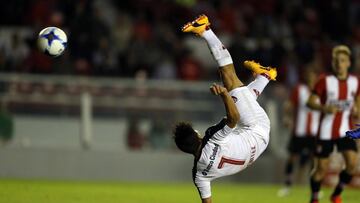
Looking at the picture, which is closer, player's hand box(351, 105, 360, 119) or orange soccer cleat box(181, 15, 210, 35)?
orange soccer cleat box(181, 15, 210, 35)

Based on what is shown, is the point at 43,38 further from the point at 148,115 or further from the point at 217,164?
the point at 148,115

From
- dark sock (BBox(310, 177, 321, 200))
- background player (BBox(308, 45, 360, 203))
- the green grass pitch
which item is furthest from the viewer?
the green grass pitch

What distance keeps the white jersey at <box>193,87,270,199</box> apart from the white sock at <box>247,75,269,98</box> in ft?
1.26

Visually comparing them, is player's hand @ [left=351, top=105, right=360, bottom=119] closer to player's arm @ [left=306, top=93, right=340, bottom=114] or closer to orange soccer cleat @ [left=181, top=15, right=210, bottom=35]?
player's arm @ [left=306, top=93, right=340, bottom=114]

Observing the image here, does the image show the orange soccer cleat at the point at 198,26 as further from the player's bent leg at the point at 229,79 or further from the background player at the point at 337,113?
the background player at the point at 337,113

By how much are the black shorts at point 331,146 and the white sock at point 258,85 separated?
2276mm

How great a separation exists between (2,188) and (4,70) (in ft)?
17.1

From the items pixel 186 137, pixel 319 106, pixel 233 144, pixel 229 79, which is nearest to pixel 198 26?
pixel 229 79

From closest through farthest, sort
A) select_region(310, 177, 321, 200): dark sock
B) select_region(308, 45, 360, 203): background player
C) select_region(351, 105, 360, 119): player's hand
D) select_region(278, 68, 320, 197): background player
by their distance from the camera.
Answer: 1. select_region(310, 177, 321, 200): dark sock
2. select_region(308, 45, 360, 203): background player
3. select_region(351, 105, 360, 119): player's hand
4. select_region(278, 68, 320, 197): background player

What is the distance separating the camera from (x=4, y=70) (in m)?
21.2

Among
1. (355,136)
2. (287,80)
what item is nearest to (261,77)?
(355,136)

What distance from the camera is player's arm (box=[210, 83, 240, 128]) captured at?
11367mm

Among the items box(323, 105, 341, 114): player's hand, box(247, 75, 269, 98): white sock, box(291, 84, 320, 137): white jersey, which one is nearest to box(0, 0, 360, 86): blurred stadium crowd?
box(291, 84, 320, 137): white jersey

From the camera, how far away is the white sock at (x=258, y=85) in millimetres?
12836
